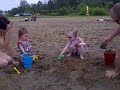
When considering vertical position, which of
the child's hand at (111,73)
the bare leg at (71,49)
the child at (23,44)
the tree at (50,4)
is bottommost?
the tree at (50,4)

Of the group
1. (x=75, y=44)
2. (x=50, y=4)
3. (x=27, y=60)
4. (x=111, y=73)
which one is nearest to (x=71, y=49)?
(x=75, y=44)

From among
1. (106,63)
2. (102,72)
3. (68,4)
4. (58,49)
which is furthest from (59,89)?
(68,4)

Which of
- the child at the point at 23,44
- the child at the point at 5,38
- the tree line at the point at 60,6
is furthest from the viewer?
the tree line at the point at 60,6

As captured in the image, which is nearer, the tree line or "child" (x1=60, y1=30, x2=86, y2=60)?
"child" (x1=60, y1=30, x2=86, y2=60)

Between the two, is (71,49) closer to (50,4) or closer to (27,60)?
(27,60)

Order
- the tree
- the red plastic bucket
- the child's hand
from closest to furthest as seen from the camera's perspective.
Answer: the child's hand → the red plastic bucket → the tree

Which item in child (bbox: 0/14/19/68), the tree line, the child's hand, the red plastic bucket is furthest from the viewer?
the tree line

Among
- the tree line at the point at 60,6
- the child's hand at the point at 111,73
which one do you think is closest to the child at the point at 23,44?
the child's hand at the point at 111,73

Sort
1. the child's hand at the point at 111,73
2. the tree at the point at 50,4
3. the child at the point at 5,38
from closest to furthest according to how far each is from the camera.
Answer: the child's hand at the point at 111,73 < the child at the point at 5,38 < the tree at the point at 50,4

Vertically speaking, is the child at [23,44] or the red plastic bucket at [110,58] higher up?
the child at [23,44]

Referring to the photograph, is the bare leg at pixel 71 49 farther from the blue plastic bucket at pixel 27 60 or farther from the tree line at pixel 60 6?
the tree line at pixel 60 6

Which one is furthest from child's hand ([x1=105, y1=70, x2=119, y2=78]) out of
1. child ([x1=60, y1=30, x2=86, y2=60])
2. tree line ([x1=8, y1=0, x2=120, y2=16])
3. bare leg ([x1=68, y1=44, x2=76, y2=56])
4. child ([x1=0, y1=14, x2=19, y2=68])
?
tree line ([x1=8, y1=0, x2=120, y2=16])

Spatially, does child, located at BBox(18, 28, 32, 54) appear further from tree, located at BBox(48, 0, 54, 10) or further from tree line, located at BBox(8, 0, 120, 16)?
tree, located at BBox(48, 0, 54, 10)

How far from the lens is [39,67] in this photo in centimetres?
467
